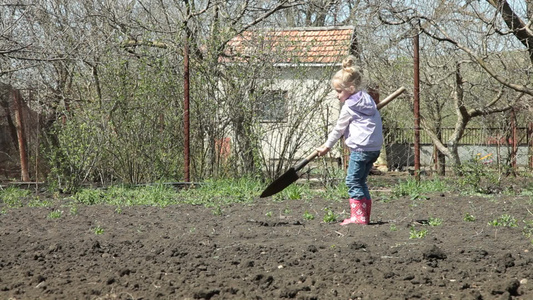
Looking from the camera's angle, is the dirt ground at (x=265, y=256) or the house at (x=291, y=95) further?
the house at (x=291, y=95)

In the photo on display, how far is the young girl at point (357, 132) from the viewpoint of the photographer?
18.5 ft

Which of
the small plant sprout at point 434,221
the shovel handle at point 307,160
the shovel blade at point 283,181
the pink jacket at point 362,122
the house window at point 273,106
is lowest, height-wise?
the small plant sprout at point 434,221

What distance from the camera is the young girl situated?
18.5ft

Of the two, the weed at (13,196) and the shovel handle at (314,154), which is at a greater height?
the shovel handle at (314,154)

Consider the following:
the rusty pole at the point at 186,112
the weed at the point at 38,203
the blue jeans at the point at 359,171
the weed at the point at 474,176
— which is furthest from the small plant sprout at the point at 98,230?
the weed at the point at 474,176

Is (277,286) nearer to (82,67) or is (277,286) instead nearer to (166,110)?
(166,110)

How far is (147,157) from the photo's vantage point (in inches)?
383

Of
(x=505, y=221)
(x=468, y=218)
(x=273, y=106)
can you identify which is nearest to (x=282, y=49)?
(x=273, y=106)

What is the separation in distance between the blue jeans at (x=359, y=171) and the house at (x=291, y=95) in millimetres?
3407

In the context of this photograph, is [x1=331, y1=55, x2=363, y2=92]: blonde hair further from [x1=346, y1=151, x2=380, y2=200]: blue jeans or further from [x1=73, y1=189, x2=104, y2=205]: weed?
[x1=73, y1=189, x2=104, y2=205]: weed

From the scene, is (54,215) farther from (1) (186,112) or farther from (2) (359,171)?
(1) (186,112)

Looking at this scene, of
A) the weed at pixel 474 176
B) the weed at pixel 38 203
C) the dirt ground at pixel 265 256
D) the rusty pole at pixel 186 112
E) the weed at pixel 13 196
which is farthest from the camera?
the rusty pole at pixel 186 112

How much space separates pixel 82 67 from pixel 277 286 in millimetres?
8042

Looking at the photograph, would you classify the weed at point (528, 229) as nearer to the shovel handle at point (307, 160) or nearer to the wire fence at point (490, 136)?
the shovel handle at point (307, 160)
